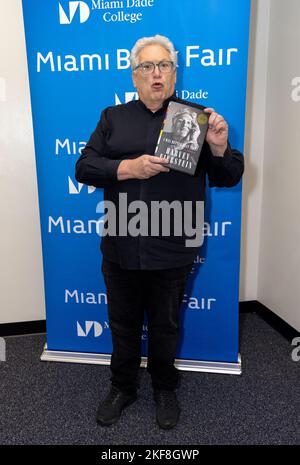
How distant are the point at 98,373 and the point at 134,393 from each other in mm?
344

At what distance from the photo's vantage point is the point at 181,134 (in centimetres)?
141

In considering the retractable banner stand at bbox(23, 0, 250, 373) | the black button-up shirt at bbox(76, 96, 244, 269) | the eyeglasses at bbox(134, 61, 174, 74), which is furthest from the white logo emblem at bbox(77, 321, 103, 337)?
the eyeglasses at bbox(134, 61, 174, 74)

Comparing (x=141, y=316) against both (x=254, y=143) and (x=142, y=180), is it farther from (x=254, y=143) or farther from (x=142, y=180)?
(x=254, y=143)

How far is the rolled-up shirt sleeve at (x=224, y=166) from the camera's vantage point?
1466 millimetres

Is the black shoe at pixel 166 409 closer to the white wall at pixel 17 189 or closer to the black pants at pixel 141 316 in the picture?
the black pants at pixel 141 316

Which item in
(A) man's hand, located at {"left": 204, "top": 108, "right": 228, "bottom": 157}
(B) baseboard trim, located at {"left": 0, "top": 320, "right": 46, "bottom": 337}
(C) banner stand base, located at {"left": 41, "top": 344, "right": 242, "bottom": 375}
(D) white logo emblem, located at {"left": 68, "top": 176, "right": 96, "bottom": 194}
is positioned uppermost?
(A) man's hand, located at {"left": 204, "top": 108, "right": 228, "bottom": 157}

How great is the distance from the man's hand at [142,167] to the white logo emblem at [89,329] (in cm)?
107

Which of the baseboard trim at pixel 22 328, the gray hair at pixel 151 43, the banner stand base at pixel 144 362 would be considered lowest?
the banner stand base at pixel 144 362

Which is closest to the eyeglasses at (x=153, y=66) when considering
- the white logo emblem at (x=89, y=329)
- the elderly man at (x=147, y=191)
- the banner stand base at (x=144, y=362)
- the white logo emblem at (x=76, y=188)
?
the elderly man at (x=147, y=191)

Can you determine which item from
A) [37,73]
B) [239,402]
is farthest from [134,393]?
[37,73]

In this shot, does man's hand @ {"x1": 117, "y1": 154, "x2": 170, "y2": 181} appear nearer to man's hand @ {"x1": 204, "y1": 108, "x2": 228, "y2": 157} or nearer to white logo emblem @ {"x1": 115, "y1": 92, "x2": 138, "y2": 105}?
man's hand @ {"x1": 204, "y1": 108, "x2": 228, "y2": 157}

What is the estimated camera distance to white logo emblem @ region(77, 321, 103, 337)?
2.21m

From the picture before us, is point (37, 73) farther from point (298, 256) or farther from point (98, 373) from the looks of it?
point (298, 256)

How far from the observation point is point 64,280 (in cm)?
219
